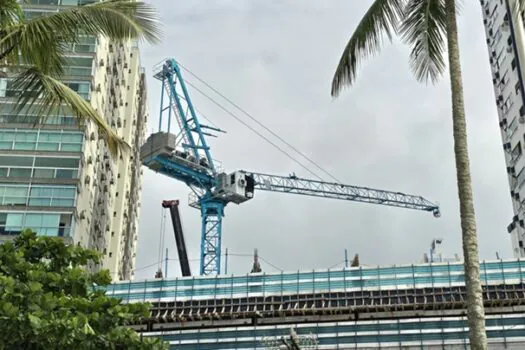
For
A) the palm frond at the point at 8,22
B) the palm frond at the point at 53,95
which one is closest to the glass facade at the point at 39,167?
the palm frond at the point at 53,95

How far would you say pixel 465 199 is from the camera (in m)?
14.5

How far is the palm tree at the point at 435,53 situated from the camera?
14.3 m

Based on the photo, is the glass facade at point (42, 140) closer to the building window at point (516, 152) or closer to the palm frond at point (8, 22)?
the building window at point (516, 152)

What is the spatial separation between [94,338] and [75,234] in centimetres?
3381

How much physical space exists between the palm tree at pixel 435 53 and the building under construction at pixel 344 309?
25.1 m

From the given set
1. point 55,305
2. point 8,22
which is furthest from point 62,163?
point 8,22

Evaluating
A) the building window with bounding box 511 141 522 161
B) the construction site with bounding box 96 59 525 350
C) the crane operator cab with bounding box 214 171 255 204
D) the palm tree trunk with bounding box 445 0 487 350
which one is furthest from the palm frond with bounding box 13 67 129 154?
the crane operator cab with bounding box 214 171 255 204

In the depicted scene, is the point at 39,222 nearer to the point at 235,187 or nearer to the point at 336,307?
the point at 336,307

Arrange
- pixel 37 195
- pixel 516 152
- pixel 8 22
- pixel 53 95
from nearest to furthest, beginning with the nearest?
pixel 8 22 → pixel 53 95 → pixel 37 195 → pixel 516 152

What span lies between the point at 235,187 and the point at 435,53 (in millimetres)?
61498

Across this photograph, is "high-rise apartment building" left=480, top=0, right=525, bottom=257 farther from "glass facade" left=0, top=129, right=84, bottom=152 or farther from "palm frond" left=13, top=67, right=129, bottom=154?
"palm frond" left=13, top=67, right=129, bottom=154

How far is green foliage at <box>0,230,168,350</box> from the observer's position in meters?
14.9

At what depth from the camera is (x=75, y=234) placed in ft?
159

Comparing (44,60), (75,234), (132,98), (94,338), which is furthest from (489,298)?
(132,98)
